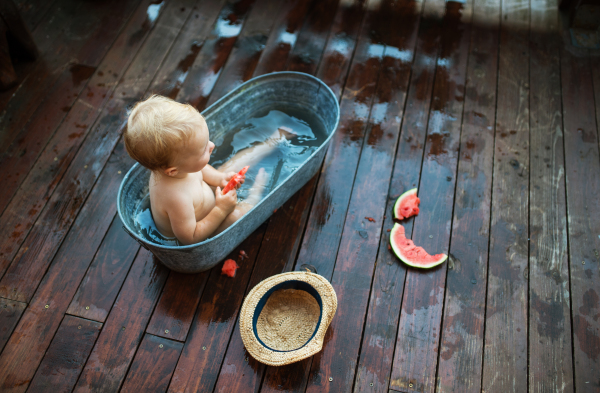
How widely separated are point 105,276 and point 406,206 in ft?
4.69

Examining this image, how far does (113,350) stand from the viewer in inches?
68.1

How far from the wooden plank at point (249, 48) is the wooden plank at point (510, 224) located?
1464 millimetres

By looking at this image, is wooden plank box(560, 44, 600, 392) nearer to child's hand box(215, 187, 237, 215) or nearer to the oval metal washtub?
the oval metal washtub

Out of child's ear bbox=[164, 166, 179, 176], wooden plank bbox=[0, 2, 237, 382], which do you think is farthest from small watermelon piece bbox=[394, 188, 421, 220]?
wooden plank bbox=[0, 2, 237, 382]

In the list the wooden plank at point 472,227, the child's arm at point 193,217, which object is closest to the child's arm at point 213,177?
the child's arm at point 193,217

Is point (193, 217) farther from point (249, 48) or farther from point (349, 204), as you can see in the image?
point (249, 48)

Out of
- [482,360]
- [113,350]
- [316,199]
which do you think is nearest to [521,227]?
[482,360]

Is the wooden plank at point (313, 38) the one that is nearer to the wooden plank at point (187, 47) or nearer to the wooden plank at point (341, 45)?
the wooden plank at point (341, 45)

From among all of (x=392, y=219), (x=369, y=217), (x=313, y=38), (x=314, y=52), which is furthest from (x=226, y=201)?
(x=313, y=38)

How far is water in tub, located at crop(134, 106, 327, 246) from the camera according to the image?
2.18m

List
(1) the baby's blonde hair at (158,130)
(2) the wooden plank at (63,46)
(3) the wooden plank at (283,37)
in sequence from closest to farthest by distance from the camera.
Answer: (1) the baby's blonde hair at (158,130), (2) the wooden plank at (63,46), (3) the wooden plank at (283,37)

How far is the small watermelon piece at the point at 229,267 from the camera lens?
1.89 meters

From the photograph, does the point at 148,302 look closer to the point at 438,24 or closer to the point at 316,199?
the point at 316,199

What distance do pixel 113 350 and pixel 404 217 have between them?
141 cm
